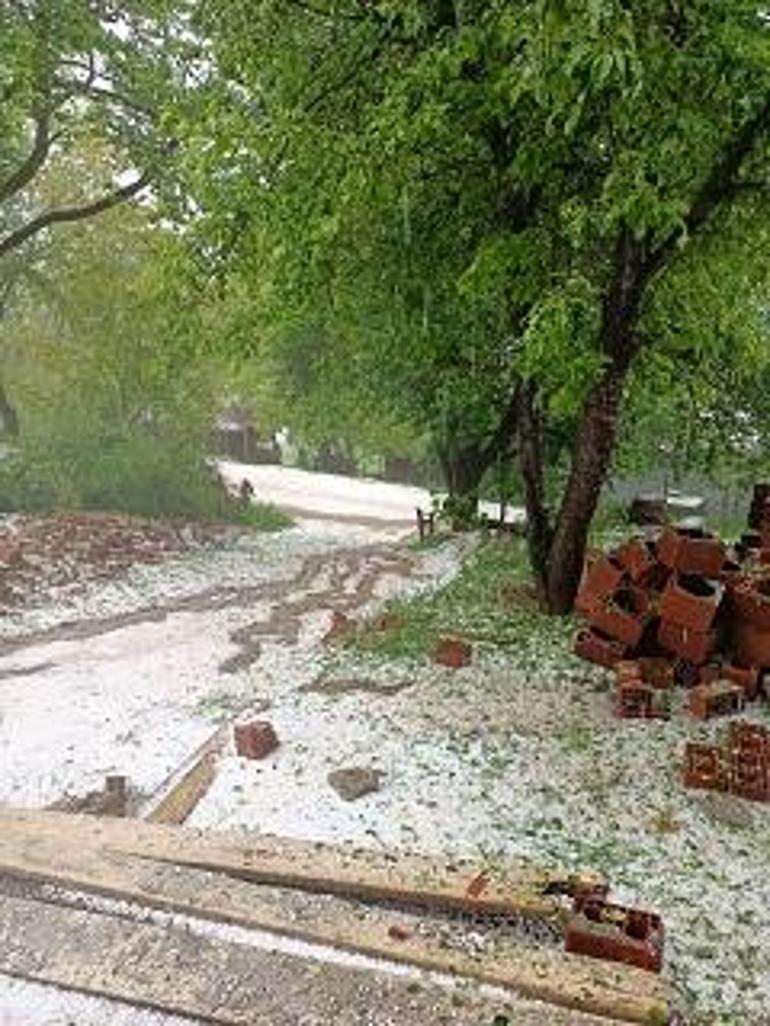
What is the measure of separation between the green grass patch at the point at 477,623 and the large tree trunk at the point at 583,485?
306 millimetres

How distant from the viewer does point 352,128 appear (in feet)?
24.4

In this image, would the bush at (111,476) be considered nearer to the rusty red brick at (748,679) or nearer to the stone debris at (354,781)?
the stone debris at (354,781)

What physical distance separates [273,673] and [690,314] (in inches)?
180

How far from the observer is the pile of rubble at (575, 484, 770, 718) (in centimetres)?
709

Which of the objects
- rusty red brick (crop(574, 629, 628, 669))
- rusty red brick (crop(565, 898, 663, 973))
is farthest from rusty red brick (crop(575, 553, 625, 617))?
rusty red brick (crop(565, 898, 663, 973))

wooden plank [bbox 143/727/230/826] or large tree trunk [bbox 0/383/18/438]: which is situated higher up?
large tree trunk [bbox 0/383/18/438]

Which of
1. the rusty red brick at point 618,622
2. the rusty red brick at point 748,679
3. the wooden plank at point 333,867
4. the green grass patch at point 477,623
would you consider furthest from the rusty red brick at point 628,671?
the wooden plank at point 333,867

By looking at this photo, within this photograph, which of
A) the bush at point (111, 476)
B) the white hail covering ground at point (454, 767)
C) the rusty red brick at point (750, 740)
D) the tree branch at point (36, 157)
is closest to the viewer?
the white hail covering ground at point (454, 767)

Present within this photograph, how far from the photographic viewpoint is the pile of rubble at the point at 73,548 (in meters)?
13.9

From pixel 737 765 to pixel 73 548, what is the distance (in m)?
11.8

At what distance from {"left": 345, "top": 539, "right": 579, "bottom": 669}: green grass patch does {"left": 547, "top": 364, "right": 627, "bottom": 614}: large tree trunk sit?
31 cm

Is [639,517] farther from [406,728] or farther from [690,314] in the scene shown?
[406,728]

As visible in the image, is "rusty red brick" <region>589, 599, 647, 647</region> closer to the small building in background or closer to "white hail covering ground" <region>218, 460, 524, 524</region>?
"white hail covering ground" <region>218, 460, 524, 524</region>

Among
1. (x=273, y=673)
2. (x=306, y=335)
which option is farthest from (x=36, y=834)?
(x=306, y=335)
